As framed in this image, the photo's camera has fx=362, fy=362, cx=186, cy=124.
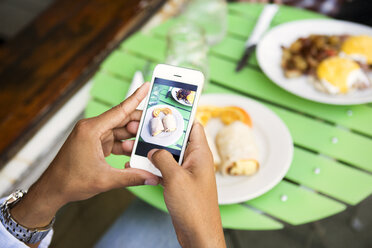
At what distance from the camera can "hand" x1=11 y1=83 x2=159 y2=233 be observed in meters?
0.71

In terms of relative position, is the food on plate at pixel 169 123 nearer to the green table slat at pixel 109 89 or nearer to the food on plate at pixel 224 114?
the food on plate at pixel 224 114

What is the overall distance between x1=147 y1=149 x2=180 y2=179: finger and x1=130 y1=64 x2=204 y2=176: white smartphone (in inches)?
2.7

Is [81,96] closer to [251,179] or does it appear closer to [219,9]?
[219,9]

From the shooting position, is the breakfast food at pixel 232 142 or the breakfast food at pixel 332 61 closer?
the breakfast food at pixel 232 142

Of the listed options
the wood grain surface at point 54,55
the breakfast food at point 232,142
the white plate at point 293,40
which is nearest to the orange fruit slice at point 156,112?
the breakfast food at point 232,142

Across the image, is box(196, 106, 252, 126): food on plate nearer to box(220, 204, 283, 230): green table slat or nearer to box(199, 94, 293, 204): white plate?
box(199, 94, 293, 204): white plate

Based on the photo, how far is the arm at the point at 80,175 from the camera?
71 cm

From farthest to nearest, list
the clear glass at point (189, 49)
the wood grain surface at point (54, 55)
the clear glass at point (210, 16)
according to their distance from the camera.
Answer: the wood grain surface at point (54, 55) < the clear glass at point (210, 16) < the clear glass at point (189, 49)

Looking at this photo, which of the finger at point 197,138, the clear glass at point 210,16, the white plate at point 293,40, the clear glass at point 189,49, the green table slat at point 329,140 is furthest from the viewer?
the clear glass at point 210,16

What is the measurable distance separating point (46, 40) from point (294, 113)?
1.20m

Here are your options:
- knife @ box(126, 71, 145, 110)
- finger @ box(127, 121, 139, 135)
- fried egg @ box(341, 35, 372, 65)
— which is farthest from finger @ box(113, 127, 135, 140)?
fried egg @ box(341, 35, 372, 65)

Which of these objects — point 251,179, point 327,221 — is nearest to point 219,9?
point 251,179

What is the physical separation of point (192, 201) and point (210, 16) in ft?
2.93

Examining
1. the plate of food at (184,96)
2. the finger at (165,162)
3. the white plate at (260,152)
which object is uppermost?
the plate of food at (184,96)
